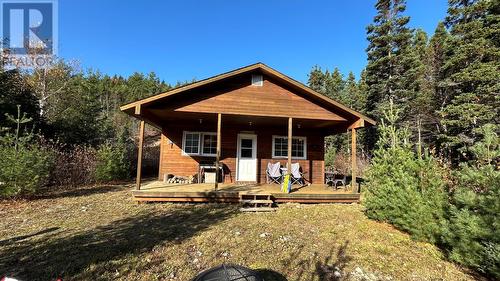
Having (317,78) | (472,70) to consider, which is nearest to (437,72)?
(472,70)

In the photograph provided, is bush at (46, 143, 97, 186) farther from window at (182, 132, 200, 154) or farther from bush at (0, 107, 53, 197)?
window at (182, 132, 200, 154)

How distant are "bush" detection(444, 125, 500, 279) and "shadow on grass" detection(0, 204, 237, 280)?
443cm

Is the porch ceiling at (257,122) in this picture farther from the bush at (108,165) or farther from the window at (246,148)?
the bush at (108,165)

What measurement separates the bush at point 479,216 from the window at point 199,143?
8.39 m

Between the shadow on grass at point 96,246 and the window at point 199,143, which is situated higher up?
the window at point 199,143

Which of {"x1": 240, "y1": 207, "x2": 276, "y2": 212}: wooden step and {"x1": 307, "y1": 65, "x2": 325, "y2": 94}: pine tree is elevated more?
{"x1": 307, "y1": 65, "x2": 325, "y2": 94}: pine tree

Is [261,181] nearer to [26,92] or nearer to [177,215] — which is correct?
[177,215]


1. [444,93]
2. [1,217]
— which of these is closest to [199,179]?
[1,217]

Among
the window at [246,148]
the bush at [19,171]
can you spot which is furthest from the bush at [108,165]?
the window at [246,148]

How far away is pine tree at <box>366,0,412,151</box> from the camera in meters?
22.8

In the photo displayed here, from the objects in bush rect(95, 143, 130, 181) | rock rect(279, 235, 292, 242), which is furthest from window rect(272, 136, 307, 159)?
bush rect(95, 143, 130, 181)

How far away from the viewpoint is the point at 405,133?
20.1ft

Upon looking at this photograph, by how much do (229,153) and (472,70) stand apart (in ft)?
59.9

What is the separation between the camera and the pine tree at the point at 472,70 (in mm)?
17328
